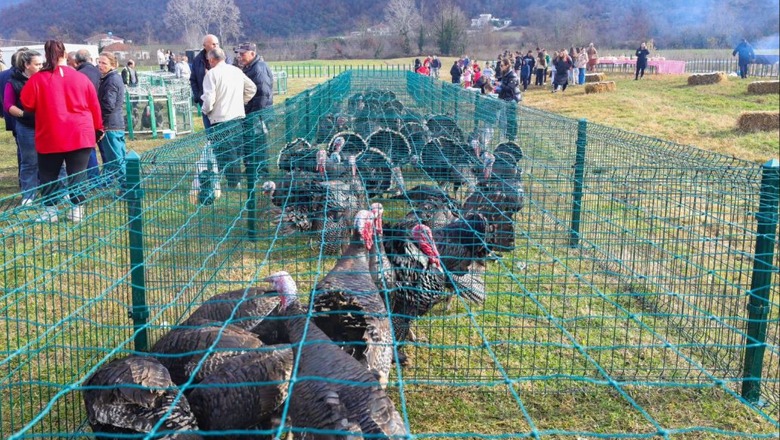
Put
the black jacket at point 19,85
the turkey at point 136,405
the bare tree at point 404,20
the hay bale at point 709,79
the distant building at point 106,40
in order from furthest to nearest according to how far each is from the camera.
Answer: the bare tree at point 404,20 → the hay bale at point 709,79 → the distant building at point 106,40 → the black jacket at point 19,85 → the turkey at point 136,405

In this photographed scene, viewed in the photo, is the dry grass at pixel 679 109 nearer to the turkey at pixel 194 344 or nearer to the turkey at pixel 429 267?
the turkey at pixel 429 267

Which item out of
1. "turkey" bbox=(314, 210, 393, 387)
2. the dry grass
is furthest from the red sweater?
the dry grass

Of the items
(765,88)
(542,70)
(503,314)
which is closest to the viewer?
(503,314)

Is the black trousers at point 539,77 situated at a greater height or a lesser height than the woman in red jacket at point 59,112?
greater

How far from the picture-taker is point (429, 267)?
5383 millimetres

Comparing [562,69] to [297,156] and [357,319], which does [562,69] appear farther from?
[357,319]

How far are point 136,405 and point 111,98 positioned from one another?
646cm

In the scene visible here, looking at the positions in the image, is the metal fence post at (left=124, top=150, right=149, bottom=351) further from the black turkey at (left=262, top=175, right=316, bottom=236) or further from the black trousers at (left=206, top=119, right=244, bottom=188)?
the black turkey at (left=262, top=175, right=316, bottom=236)

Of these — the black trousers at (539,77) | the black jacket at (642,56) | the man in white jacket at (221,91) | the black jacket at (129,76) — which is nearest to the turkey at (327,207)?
the man in white jacket at (221,91)

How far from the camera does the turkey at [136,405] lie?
10.6ft

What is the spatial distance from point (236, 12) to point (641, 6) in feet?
176

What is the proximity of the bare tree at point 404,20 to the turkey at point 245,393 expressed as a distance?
220ft

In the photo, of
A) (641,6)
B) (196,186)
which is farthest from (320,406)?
(641,6)

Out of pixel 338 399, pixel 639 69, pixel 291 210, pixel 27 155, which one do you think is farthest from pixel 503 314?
pixel 639 69
